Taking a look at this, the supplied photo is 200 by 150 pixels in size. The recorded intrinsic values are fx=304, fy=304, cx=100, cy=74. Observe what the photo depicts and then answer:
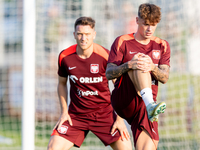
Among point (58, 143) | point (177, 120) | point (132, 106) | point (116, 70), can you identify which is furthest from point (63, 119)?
point (177, 120)

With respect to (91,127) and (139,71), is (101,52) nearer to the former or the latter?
(91,127)

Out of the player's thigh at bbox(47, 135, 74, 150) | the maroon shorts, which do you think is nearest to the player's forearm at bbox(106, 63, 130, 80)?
the maroon shorts

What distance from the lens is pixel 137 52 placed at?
3314mm

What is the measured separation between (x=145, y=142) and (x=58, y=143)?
3.45 ft

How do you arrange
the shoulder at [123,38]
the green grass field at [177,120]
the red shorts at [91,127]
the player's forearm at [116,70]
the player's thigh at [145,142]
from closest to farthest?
the player's forearm at [116,70], the player's thigh at [145,142], the shoulder at [123,38], the red shorts at [91,127], the green grass field at [177,120]

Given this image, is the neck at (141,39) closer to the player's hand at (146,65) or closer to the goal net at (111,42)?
the player's hand at (146,65)

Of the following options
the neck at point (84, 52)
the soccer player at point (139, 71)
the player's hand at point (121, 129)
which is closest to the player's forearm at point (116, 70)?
the soccer player at point (139, 71)

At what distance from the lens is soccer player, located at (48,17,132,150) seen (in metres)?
3.73

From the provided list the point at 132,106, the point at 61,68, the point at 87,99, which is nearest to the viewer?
the point at 132,106

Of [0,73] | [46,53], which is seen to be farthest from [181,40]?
[0,73]

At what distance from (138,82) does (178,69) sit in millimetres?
3828

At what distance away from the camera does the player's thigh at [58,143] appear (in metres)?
3.57

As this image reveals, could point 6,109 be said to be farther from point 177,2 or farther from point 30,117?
point 177,2

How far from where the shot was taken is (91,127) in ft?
12.4
